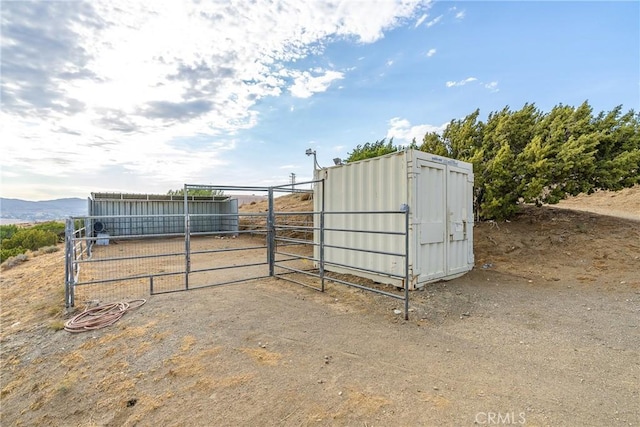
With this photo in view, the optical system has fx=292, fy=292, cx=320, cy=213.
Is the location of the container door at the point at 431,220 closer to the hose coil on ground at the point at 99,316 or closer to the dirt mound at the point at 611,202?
the hose coil on ground at the point at 99,316

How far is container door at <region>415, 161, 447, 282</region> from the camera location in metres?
4.86

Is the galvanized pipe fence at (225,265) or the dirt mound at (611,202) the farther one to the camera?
the dirt mound at (611,202)

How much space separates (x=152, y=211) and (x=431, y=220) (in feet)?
49.8

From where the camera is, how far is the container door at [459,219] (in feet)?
17.9

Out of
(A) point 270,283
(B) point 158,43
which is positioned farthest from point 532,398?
(B) point 158,43

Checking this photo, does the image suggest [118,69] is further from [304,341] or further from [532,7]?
[532,7]

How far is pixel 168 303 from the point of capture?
4395 mm

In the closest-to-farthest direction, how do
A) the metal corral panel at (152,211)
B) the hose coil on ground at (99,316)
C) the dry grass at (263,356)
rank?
the dry grass at (263,356), the hose coil on ground at (99,316), the metal corral panel at (152,211)

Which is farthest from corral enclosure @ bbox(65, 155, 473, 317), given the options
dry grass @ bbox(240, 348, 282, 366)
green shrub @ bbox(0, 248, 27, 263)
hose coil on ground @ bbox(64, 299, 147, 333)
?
green shrub @ bbox(0, 248, 27, 263)

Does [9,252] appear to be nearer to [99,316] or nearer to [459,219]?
[99,316]

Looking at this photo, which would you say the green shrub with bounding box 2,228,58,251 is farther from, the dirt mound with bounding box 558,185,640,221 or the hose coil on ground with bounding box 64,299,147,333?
the dirt mound with bounding box 558,185,640,221

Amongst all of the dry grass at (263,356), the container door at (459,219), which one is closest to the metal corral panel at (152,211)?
the container door at (459,219)

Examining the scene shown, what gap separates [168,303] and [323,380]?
9.94ft

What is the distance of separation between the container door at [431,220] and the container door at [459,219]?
19 cm
